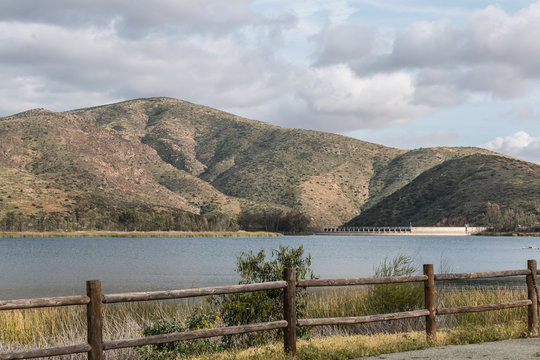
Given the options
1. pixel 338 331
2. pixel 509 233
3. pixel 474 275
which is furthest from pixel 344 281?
pixel 509 233

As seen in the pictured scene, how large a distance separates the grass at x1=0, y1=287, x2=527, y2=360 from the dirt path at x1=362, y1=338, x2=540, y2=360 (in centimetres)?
38

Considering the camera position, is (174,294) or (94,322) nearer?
(94,322)

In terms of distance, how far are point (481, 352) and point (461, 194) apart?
15522 centimetres

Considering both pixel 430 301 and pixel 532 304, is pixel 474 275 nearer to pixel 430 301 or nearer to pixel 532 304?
pixel 430 301

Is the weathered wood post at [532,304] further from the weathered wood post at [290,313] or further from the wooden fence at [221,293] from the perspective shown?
the weathered wood post at [290,313]

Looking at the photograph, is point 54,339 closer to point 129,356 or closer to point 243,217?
point 129,356

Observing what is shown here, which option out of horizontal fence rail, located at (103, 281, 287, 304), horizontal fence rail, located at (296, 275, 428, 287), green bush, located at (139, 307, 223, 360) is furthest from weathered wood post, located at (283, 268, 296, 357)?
green bush, located at (139, 307, 223, 360)

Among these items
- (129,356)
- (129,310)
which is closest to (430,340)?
(129,356)

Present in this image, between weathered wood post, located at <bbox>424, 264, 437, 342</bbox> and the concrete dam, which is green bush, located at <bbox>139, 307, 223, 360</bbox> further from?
the concrete dam

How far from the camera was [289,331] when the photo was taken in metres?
10.8

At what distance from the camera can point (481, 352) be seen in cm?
1123

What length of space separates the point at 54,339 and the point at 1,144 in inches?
6160

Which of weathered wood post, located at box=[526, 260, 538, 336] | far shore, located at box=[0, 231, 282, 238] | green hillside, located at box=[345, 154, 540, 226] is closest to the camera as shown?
weathered wood post, located at box=[526, 260, 538, 336]

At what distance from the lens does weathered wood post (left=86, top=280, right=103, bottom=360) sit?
933 cm
